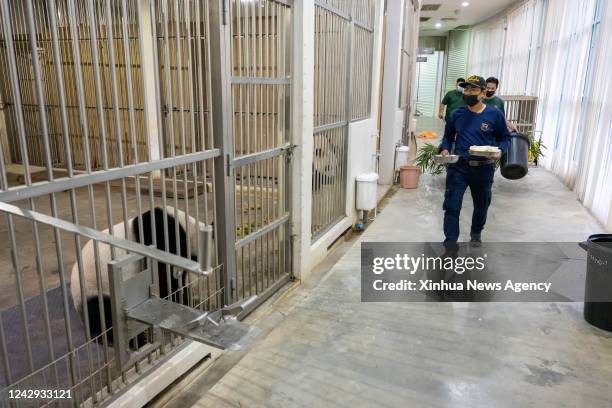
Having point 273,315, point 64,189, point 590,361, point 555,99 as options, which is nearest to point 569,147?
point 555,99

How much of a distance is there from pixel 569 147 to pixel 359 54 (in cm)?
457

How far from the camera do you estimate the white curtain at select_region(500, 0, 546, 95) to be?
33.1ft

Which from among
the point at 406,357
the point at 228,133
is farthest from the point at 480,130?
the point at 228,133

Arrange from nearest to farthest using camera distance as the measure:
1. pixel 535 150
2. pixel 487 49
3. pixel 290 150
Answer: pixel 290 150 < pixel 535 150 < pixel 487 49

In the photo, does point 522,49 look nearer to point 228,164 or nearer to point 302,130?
point 302,130

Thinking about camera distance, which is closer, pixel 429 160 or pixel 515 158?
pixel 515 158

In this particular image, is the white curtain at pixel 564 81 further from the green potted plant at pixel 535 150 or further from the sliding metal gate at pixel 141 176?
the sliding metal gate at pixel 141 176

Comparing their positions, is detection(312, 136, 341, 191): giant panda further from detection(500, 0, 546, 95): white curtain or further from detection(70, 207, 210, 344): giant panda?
detection(500, 0, 546, 95): white curtain

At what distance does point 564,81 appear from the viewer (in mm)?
A: 7750

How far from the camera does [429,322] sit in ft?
10.1

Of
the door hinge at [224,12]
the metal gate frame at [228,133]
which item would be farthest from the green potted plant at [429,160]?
the door hinge at [224,12]

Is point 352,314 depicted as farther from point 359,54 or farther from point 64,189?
point 359,54

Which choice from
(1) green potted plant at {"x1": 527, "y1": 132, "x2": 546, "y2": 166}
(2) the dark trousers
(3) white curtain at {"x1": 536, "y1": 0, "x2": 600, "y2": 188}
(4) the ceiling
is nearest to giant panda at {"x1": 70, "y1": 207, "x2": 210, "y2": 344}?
(2) the dark trousers

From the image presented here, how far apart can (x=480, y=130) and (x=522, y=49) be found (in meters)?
9.01
